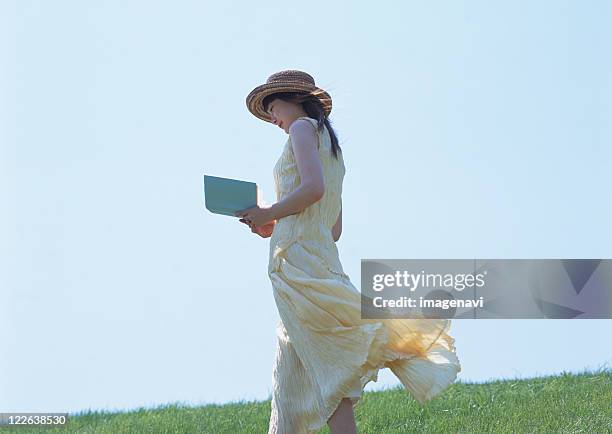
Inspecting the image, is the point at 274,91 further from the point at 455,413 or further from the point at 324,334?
the point at 455,413

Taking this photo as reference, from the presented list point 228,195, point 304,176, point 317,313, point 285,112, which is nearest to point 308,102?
point 285,112

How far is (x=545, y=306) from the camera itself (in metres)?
7.00

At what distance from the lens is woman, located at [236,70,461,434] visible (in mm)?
4402

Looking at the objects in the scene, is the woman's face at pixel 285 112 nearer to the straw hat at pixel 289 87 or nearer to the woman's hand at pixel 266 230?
the straw hat at pixel 289 87

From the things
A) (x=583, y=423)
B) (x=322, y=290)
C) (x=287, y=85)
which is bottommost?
(x=583, y=423)

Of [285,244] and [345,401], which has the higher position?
[285,244]

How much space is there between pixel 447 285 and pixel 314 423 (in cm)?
188

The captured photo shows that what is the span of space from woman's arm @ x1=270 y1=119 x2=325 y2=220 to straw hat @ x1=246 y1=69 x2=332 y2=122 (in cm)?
20

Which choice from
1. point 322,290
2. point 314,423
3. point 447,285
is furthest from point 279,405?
point 447,285

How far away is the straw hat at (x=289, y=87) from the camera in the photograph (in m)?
4.59

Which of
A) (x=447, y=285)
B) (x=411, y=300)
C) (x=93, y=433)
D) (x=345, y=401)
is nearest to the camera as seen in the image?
(x=345, y=401)

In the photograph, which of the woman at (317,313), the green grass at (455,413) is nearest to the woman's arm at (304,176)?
the woman at (317,313)

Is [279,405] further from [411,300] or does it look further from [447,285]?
[447,285]

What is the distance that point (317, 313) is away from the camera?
4426 mm
